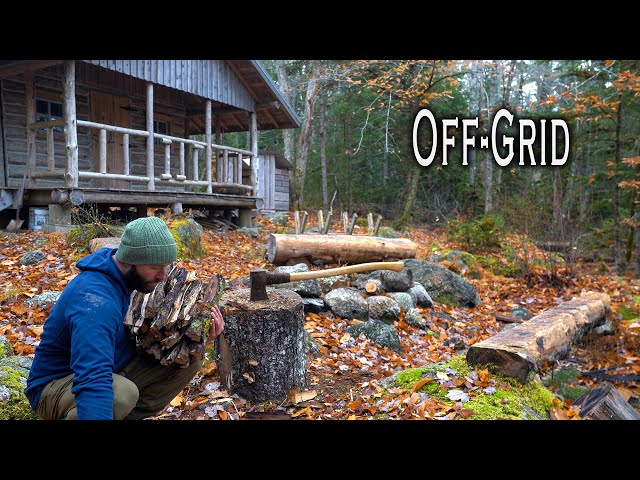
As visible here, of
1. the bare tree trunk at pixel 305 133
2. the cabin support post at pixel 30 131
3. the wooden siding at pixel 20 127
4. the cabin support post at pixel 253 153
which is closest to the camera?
the cabin support post at pixel 30 131

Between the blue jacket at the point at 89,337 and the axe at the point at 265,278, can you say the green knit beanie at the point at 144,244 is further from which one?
the axe at the point at 265,278

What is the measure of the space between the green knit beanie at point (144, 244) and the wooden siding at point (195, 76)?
9117 mm

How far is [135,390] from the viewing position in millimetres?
2686

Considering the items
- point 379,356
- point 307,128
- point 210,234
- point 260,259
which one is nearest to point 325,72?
point 307,128

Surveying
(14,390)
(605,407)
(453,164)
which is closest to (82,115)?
(14,390)

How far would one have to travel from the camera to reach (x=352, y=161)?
72.8 feet

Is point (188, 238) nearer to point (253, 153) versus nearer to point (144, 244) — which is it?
point (144, 244)

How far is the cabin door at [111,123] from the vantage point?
13125 mm

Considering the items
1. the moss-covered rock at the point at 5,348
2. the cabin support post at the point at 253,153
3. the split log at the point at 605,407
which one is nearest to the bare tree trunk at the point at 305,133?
the cabin support post at the point at 253,153

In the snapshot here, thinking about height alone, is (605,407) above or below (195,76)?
below

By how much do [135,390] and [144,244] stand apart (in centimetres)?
83

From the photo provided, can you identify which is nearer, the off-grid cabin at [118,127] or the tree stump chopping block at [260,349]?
the tree stump chopping block at [260,349]

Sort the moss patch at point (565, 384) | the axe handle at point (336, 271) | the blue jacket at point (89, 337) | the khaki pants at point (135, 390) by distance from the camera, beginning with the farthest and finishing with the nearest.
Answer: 1. the axe handle at point (336, 271)
2. the moss patch at point (565, 384)
3. the khaki pants at point (135, 390)
4. the blue jacket at point (89, 337)

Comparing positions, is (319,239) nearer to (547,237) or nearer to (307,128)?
(547,237)
